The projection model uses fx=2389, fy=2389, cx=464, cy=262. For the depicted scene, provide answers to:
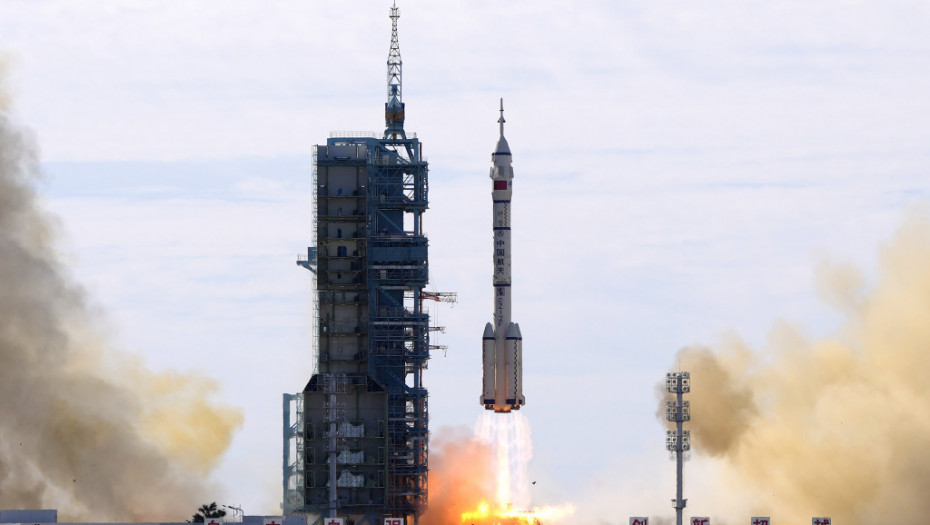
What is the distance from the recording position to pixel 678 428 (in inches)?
6083

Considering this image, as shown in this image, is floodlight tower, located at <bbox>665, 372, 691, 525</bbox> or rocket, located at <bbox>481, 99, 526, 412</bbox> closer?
floodlight tower, located at <bbox>665, 372, 691, 525</bbox>

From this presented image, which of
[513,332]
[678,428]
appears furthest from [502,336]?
[678,428]

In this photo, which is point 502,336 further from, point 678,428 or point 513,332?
point 678,428

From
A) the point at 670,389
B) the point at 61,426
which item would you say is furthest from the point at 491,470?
the point at 61,426

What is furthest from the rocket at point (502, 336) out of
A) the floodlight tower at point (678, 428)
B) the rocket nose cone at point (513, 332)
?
the floodlight tower at point (678, 428)

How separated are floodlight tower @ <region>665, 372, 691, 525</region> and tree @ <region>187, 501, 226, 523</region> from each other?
108ft

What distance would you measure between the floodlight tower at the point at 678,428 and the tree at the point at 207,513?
3302cm

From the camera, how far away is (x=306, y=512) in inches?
6703

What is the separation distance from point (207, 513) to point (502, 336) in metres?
24.6

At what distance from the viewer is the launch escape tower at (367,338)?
6678 inches

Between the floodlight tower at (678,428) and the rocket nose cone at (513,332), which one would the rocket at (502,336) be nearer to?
the rocket nose cone at (513,332)

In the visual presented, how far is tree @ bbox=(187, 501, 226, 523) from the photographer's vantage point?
550 feet

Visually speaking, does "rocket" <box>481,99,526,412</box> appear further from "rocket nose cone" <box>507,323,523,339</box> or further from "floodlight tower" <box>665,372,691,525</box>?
"floodlight tower" <box>665,372,691,525</box>

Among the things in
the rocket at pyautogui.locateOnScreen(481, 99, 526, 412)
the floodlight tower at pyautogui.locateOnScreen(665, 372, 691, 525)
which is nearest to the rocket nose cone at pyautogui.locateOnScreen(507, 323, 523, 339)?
the rocket at pyautogui.locateOnScreen(481, 99, 526, 412)
